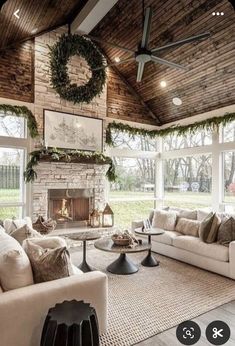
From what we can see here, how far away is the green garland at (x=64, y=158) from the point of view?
5.23 meters

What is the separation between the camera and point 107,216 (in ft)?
19.9

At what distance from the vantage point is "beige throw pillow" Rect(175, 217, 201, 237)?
483cm

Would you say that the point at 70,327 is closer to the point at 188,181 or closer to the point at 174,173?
the point at 188,181

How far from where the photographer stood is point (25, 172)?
5230mm

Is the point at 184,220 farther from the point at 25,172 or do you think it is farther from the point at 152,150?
the point at 25,172

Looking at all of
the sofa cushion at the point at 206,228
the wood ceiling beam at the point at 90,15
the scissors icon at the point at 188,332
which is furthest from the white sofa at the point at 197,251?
the wood ceiling beam at the point at 90,15

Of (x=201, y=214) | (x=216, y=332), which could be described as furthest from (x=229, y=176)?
(x=216, y=332)

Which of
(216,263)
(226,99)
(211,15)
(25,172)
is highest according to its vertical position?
(211,15)

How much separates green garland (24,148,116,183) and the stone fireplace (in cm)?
17

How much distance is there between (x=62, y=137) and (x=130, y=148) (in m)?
2.00

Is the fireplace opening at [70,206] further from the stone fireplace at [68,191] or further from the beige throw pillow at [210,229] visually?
the beige throw pillow at [210,229]

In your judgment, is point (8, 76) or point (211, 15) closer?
point (211, 15)

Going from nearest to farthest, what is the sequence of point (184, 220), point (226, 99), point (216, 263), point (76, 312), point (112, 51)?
point (76, 312), point (216, 263), point (184, 220), point (226, 99), point (112, 51)

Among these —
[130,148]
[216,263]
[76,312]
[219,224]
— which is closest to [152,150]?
[130,148]
